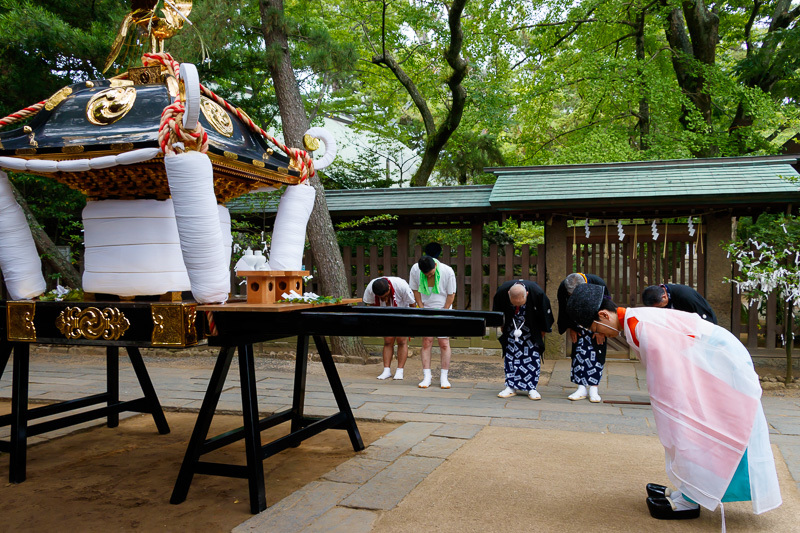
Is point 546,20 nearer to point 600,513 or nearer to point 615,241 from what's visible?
point 615,241

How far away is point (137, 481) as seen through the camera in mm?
4117

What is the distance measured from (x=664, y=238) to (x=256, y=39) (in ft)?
28.3

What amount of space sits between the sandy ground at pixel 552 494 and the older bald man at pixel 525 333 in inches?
80.7

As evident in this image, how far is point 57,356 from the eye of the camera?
10.6 meters

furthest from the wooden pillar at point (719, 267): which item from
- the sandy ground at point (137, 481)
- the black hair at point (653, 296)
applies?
the sandy ground at point (137, 481)

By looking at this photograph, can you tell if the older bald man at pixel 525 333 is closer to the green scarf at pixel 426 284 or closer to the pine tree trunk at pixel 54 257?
the green scarf at pixel 426 284

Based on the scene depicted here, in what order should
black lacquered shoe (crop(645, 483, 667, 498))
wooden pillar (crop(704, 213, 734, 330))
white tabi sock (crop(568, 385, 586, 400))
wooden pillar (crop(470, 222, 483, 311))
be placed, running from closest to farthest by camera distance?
1. black lacquered shoe (crop(645, 483, 667, 498))
2. white tabi sock (crop(568, 385, 586, 400))
3. wooden pillar (crop(704, 213, 734, 330))
4. wooden pillar (crop(470, 222, 483, 311))

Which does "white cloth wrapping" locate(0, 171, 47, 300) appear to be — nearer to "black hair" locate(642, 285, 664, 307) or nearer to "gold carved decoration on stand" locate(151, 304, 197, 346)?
"gold carved decoration on stand" locate(151, 304, 197, 346)

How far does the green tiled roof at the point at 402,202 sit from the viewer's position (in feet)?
33.1

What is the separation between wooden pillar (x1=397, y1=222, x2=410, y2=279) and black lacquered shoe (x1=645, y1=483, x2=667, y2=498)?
7.47m

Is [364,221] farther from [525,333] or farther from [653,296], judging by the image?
[653,296]

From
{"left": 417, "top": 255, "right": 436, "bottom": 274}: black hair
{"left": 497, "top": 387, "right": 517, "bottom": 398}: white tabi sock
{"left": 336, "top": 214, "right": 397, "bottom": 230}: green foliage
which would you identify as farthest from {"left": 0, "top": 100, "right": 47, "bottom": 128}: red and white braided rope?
{"left": 336, "top": 214, "right": 397, "bottom": 230}: green foliage

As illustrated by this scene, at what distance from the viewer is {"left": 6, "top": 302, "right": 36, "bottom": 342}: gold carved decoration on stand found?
4164 millimetres

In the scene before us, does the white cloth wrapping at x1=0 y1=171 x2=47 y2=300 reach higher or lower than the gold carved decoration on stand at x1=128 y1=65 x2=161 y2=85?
lower
